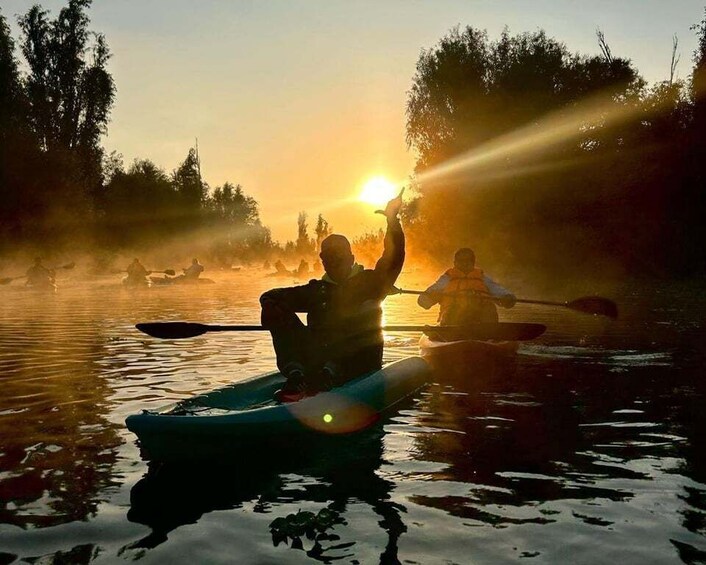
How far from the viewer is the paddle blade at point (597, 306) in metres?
9.94

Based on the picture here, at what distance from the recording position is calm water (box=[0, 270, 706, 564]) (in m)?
4.38

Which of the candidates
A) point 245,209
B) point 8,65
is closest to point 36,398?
point 8,65

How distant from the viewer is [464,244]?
1375 inches

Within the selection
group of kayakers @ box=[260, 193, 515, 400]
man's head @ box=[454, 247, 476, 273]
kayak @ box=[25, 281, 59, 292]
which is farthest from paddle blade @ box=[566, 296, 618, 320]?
kayak @ box=[25, 281, 59, 292]

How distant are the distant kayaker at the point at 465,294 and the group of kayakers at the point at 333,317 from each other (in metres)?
3.24

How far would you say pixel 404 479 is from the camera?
18.7 ft

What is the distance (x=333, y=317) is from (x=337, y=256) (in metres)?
0.60

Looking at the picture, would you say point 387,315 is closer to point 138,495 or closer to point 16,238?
point 138,495

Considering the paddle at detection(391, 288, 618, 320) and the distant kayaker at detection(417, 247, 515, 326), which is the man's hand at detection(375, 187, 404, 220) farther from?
the distant kayaker at detection(417, 247, 515, 326)

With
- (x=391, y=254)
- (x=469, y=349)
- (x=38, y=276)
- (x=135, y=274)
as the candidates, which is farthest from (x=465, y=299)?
(x=135, y=274)

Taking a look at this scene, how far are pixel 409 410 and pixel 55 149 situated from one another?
118 feet

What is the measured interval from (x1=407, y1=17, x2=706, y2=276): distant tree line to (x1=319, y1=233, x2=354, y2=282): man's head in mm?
25139

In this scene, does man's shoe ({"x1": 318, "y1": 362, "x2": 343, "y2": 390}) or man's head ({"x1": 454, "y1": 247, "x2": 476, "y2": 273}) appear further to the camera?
man's head ({"x1": 454, "y1": 247, "x2": 476, "y2": 273})

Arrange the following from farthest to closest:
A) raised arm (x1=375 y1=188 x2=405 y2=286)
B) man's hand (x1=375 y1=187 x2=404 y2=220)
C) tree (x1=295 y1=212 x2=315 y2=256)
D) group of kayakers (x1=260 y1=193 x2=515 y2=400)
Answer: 1. tree (x1=295 y1=212 x2=315 y2=256)
2. man's hand (x1=375 y1=187 x2=404 y2=220)
3. raised arm (x1=375 y1=188 x2=405 y2=286)
4. group of kayakers (x1=260 y1=193 x2=515 y2=400)
